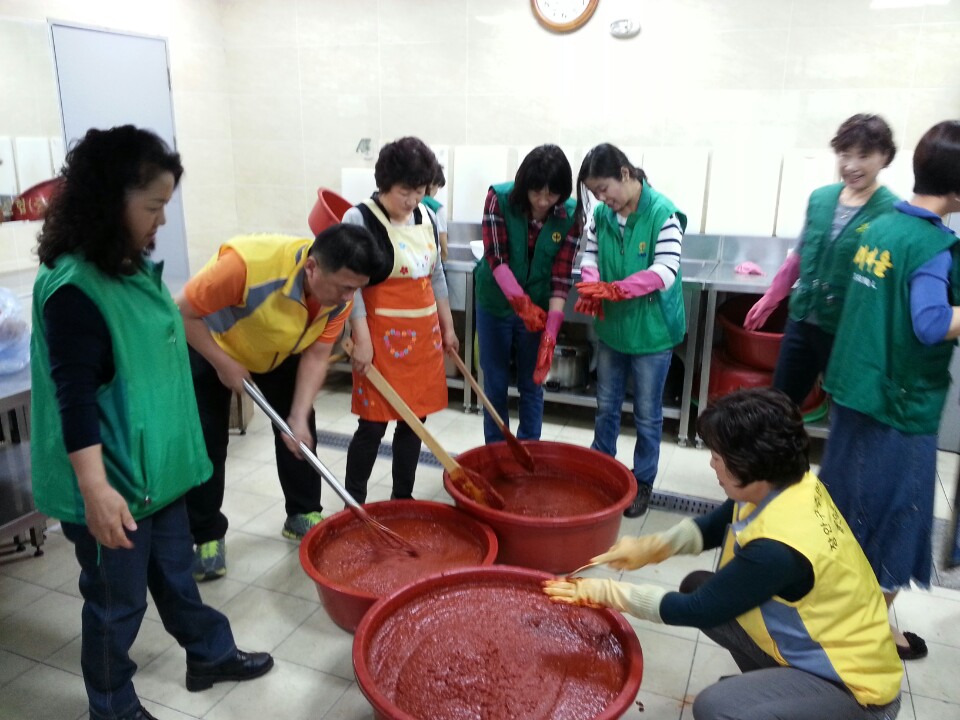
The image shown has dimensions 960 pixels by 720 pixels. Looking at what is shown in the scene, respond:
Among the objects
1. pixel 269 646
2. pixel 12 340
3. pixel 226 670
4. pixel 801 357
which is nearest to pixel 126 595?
pixel 226 670

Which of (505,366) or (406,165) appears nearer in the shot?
(406,165)

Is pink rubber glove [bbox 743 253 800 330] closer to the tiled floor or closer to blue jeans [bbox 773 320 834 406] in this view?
blue jeans [bbox 773 320 834 406]

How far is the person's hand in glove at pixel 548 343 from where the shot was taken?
2.38m

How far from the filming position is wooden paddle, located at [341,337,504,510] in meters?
2.03

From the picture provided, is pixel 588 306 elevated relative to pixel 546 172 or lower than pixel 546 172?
lower

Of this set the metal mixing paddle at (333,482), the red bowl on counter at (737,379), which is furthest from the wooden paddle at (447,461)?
the red bowl on counter at (737,379)

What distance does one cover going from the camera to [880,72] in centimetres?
303

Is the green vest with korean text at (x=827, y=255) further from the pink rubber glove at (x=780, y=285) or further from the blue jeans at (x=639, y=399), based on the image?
the blue jeans at (x=639, y=399)

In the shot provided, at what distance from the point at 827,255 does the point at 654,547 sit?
3.41 ft

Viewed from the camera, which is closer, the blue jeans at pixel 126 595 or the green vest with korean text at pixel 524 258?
the blue jeans at pixel 126 595

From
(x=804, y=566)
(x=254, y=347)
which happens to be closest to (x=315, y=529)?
(x=254, y=347)

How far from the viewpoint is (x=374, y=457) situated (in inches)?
89.1

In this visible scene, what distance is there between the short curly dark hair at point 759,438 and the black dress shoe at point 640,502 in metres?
1.28

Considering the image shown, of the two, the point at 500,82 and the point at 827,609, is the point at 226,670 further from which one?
the point at 500,82
